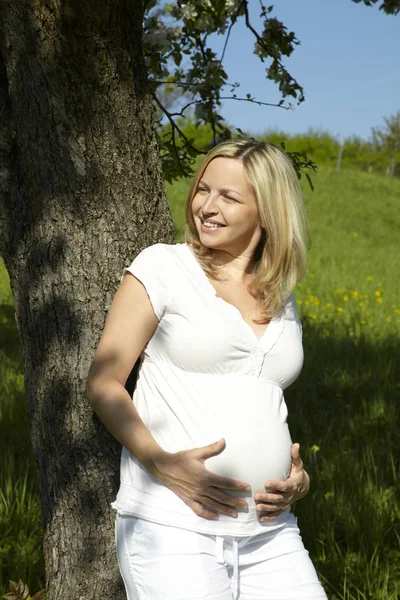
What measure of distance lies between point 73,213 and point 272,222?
0.60 meters

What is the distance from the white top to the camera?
1.86m

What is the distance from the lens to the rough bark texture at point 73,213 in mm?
2205

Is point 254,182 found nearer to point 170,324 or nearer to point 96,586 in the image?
point 170,324

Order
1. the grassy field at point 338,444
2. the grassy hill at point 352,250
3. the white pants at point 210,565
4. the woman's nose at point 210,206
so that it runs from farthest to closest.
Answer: the grassy hill at point 352,250 → the grassy field at point 338,444 → the woman's nose at point 210,206 → the white pants at point 210,565

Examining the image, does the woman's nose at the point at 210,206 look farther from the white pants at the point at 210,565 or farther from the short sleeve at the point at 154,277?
the white pants at the point at 210,565

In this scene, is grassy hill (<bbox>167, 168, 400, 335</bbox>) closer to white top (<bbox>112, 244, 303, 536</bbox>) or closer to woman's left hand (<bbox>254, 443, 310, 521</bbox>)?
white top (<bbox>112, 244, 303, 536</bbox>)

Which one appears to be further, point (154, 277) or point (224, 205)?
point (224, 205)

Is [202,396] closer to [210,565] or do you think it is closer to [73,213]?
[210,565]

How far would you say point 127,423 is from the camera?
1850 millimetres

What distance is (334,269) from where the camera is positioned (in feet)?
40.4

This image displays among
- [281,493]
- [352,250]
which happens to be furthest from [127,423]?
[352,250]

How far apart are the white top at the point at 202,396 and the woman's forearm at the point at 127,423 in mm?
63

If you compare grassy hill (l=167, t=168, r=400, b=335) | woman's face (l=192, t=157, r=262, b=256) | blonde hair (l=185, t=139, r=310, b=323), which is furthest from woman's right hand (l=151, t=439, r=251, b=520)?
grassy hill (l=167, t=168, r=400, b=335)

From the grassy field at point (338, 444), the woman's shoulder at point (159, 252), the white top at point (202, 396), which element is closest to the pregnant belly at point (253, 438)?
the white top at point (202, 396)
